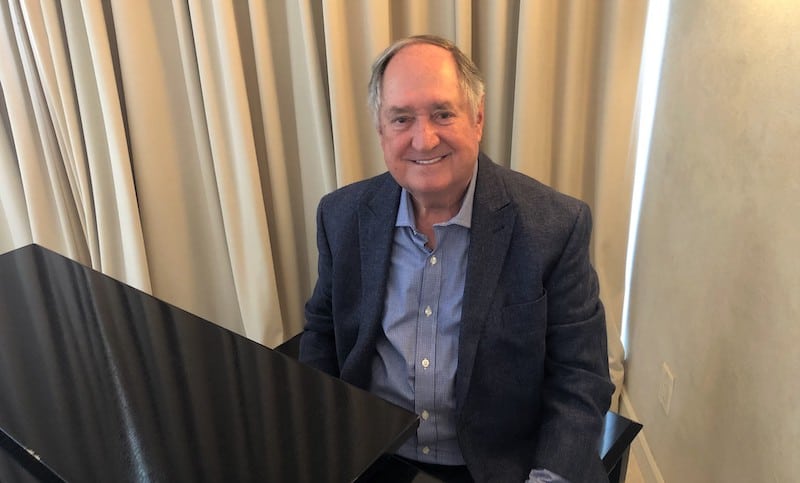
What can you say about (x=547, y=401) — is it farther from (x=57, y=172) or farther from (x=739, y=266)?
(x=57, y=172)

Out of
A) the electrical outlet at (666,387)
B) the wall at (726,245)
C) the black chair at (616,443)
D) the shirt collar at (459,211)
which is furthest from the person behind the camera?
the electrical outlet at (666,387)

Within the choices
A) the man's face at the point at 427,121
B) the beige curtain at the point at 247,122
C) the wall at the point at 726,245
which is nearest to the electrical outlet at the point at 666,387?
the wall at the point at 726,245

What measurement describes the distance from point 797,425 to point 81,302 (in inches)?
48.0

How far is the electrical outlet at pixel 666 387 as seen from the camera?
156cm

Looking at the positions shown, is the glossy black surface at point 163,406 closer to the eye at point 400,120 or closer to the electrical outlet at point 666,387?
the eye at point 400,120

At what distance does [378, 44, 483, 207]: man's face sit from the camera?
3.51 feet

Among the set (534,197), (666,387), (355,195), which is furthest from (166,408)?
(666,387)

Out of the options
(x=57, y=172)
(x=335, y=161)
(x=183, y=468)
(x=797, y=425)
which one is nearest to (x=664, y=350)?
(x=797, y=425)

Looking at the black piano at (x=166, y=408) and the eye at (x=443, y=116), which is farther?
the eye at (x=443, y=116)

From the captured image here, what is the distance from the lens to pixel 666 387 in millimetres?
1590

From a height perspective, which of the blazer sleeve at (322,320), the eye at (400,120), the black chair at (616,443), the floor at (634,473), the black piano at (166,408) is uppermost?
the eye at (400,120)

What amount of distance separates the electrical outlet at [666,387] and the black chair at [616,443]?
305 mm

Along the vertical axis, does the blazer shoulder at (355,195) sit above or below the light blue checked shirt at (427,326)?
above

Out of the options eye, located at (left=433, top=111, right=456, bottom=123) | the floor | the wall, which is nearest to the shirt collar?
eye, located at (left=433, top=111, right=456, bottom=123)
